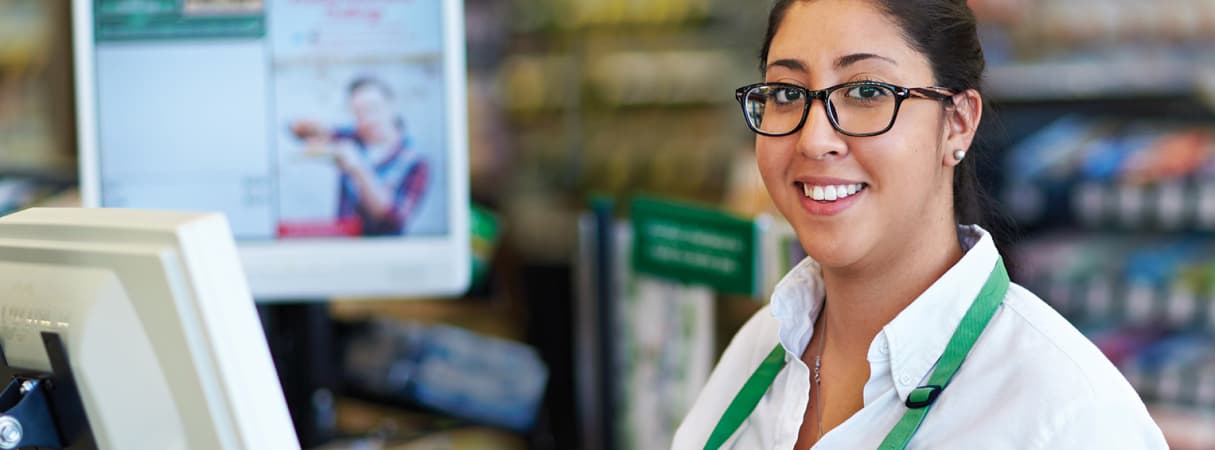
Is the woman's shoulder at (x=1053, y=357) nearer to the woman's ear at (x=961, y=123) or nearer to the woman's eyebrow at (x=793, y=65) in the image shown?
the woman's ear at (x=961, y=123)

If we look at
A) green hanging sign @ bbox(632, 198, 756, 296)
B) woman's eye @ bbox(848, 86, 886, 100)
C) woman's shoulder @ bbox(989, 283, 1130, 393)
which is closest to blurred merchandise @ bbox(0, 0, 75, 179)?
green hanging sign @ bbox(632, 198, 756, 296)

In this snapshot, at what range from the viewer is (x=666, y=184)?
23.2ft

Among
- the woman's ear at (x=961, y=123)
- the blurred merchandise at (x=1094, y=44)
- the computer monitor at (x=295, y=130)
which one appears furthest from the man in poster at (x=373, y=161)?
the blurred merchandise at (x=1094, y=44)

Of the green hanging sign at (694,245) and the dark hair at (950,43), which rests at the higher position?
the dark hair at (950,43)

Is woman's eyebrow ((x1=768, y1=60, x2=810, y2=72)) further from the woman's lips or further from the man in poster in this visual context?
the man in poster

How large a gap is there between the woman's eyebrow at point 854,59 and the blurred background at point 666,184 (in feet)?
0.99

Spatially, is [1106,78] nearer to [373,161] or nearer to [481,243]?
[481,243]

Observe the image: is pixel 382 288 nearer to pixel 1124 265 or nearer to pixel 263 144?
pixel 263 144

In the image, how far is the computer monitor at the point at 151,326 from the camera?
84 cm

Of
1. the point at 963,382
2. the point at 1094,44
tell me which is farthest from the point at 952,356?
the point at 1094,44

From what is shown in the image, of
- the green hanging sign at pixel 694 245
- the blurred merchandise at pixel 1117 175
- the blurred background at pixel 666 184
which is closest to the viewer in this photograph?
the green hanging sign at pixel 694 245

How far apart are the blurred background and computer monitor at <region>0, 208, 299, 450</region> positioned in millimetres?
1002

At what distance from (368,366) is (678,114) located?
4.89m

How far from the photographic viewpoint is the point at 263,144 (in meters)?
2.13
